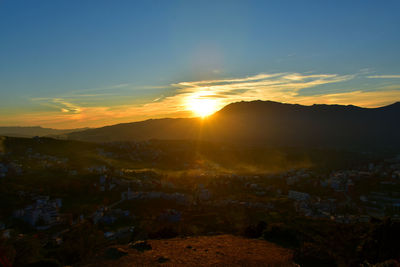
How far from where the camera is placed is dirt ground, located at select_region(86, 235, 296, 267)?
80.6ft

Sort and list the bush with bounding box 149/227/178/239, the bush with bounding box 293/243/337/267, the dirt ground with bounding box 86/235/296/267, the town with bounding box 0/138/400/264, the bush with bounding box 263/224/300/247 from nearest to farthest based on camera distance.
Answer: the dirt ground with bounding box 86/235/296/267
the bush with bounding box 293/243/337/267
the bush with bounding box 263/224/300/247
the bush with bounding box 149/227/178/239
the town with bounding box 0/138/400/264

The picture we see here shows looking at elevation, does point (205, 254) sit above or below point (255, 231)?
above

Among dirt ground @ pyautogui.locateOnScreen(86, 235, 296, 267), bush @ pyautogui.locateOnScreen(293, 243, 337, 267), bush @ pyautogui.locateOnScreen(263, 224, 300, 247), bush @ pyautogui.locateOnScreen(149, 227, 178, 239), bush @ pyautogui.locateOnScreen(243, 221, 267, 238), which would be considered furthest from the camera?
bush @ pyautogui.locateOnScreen(243, 221, 267, 238)

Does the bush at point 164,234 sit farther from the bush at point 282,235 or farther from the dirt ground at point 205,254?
the bush at point 282,235

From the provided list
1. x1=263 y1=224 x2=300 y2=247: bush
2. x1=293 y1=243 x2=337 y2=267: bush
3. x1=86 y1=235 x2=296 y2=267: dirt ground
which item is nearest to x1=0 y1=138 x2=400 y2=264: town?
x1=263 y1=224 x2=300 y2=247: bush

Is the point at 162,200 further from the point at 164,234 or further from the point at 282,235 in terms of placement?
the point at 282,235

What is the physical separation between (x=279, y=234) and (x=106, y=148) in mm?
175590

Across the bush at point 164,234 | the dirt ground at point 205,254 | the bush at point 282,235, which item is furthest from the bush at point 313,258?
the bush at point 164,234

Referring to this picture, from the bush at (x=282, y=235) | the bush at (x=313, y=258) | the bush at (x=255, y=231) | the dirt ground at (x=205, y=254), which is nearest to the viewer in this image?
the dirt ground at (x=205, y=254)

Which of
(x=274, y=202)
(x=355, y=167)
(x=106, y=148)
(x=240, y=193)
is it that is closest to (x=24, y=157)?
(x=106, y=148)

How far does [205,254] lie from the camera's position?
27094 millimetres

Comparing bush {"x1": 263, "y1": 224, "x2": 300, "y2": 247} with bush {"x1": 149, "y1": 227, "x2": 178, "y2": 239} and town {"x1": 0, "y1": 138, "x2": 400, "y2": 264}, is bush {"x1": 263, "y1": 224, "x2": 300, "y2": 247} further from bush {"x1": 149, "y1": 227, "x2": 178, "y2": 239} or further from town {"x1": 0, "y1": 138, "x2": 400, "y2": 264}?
bush {"x1": 149, "y1": 227, "x2": 178, "y2": 239}

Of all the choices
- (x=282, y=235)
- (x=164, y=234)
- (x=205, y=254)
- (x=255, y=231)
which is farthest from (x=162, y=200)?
(x=205, y=254)

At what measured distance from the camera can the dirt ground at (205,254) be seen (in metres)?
24.6
